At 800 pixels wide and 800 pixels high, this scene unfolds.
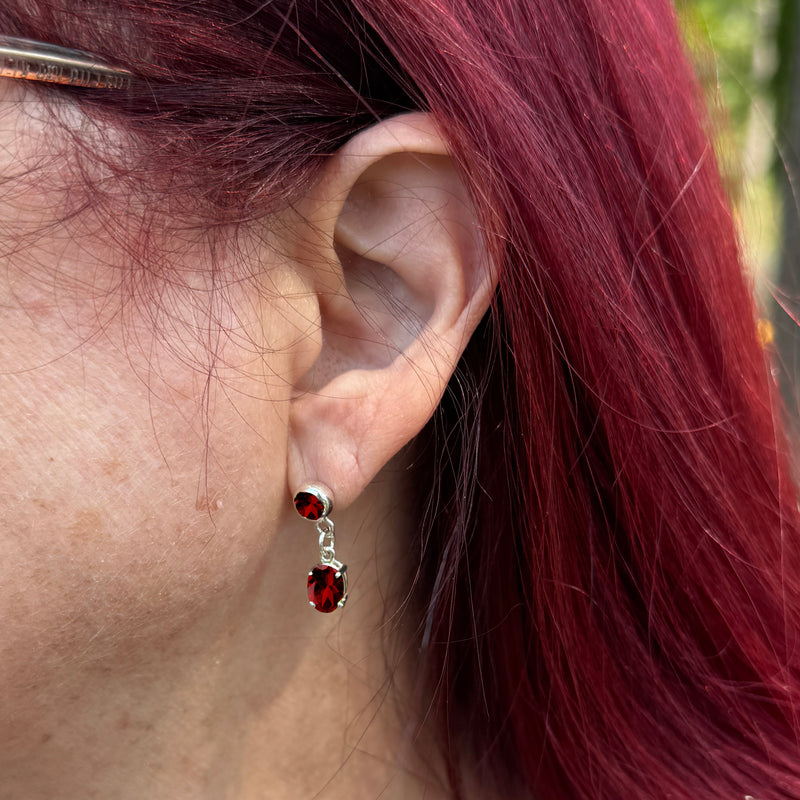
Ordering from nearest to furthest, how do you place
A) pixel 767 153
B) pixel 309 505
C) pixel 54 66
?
pixel 54 66, pixel 309 505, pixel 767 153

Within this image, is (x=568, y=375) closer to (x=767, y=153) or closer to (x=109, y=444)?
(x=109, y=444)

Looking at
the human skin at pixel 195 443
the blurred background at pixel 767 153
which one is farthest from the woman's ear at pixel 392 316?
the blurred background at pixel 767 153

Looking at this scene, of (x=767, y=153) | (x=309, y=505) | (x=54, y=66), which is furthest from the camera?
(x=767, y=153)

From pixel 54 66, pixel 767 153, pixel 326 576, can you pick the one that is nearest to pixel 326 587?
pixel 326 576

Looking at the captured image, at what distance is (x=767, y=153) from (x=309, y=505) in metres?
3.57

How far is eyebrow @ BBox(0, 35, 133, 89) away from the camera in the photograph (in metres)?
0.83

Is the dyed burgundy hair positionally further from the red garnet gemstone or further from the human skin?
the red garnet gemstone

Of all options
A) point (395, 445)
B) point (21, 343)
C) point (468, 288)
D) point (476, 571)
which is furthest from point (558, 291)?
point (21, 343)

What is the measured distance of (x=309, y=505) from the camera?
955mm

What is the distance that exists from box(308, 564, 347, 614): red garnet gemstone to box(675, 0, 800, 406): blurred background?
2.22 ft

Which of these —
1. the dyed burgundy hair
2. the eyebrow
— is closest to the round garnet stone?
the dyed burgundy hair

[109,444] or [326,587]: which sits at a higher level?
[109,444]

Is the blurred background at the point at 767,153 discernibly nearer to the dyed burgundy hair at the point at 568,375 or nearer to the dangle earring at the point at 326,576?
Result: the dyed burgundy hair at the point at 568,375

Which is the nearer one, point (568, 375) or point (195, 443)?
point (195, 443)
